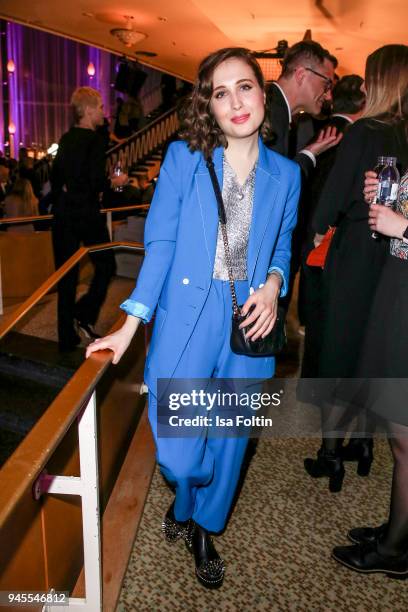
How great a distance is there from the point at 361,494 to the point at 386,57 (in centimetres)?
177

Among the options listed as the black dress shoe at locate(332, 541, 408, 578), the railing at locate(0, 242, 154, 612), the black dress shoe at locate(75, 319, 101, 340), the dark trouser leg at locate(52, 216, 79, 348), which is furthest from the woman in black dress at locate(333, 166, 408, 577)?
the black dress shoe at locate(75, 319, 101, 340)

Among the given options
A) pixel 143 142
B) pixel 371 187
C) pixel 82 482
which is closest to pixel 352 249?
pixel 371 187

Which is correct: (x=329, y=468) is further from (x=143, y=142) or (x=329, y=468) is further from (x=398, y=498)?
(x=143, y=142)

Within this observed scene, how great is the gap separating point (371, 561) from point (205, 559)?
0.57m

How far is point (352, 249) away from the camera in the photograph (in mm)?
2184

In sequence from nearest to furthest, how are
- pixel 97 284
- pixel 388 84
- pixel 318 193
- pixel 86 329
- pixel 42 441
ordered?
pixel 42 441
pixel 388 84
pixel 318 193
pixel 97 284
pixel 86 329

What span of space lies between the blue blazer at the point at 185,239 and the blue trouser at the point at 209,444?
45 millimetres

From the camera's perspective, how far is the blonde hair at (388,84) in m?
1.92

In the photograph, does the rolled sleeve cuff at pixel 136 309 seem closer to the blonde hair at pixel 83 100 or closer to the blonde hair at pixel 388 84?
the blonde hair at pixel 388 84

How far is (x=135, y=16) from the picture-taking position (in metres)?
9.16

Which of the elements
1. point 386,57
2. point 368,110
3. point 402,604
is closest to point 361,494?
point 402,604

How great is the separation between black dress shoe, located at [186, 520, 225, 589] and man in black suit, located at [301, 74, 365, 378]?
1.16 metres

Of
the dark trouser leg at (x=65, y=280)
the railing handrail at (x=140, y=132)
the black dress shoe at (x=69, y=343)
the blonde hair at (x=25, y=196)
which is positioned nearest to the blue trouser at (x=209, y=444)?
the dark trouser leg at (x=65, y=280)

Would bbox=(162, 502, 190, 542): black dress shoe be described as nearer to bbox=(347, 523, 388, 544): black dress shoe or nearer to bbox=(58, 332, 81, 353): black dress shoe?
bbox=(347, 523, 388, 544): black dress shoe
